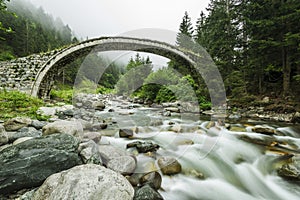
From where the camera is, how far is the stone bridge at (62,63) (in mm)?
6941

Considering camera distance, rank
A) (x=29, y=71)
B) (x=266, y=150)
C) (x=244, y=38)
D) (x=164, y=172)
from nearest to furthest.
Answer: (x=164, y=172), (x=266, y=150), (x=29, y=71), (x=244, y=38)

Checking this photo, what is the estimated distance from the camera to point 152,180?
6.91 feet

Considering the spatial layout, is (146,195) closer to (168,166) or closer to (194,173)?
(168,166)

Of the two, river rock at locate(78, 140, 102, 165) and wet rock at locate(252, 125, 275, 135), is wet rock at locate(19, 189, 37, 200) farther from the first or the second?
wet rock at locate(252, 125, 275, 135)

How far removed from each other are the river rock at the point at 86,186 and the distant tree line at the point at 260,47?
7531mm

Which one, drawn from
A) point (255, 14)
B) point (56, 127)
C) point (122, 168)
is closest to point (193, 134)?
point (122, 168)

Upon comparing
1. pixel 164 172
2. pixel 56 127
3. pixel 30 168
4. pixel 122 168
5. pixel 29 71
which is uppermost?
pixel 29 71

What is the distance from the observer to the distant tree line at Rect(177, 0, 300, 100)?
686 centimetres

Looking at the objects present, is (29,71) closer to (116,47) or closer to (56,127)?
(116,47)

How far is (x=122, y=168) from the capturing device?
7.09 feet

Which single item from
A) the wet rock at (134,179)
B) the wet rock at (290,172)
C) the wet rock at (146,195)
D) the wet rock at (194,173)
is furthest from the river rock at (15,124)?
the wet rock at (290,172)

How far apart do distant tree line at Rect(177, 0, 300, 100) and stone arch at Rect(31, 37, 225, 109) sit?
0.88m

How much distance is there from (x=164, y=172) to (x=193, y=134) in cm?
239

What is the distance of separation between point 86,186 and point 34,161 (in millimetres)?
872
